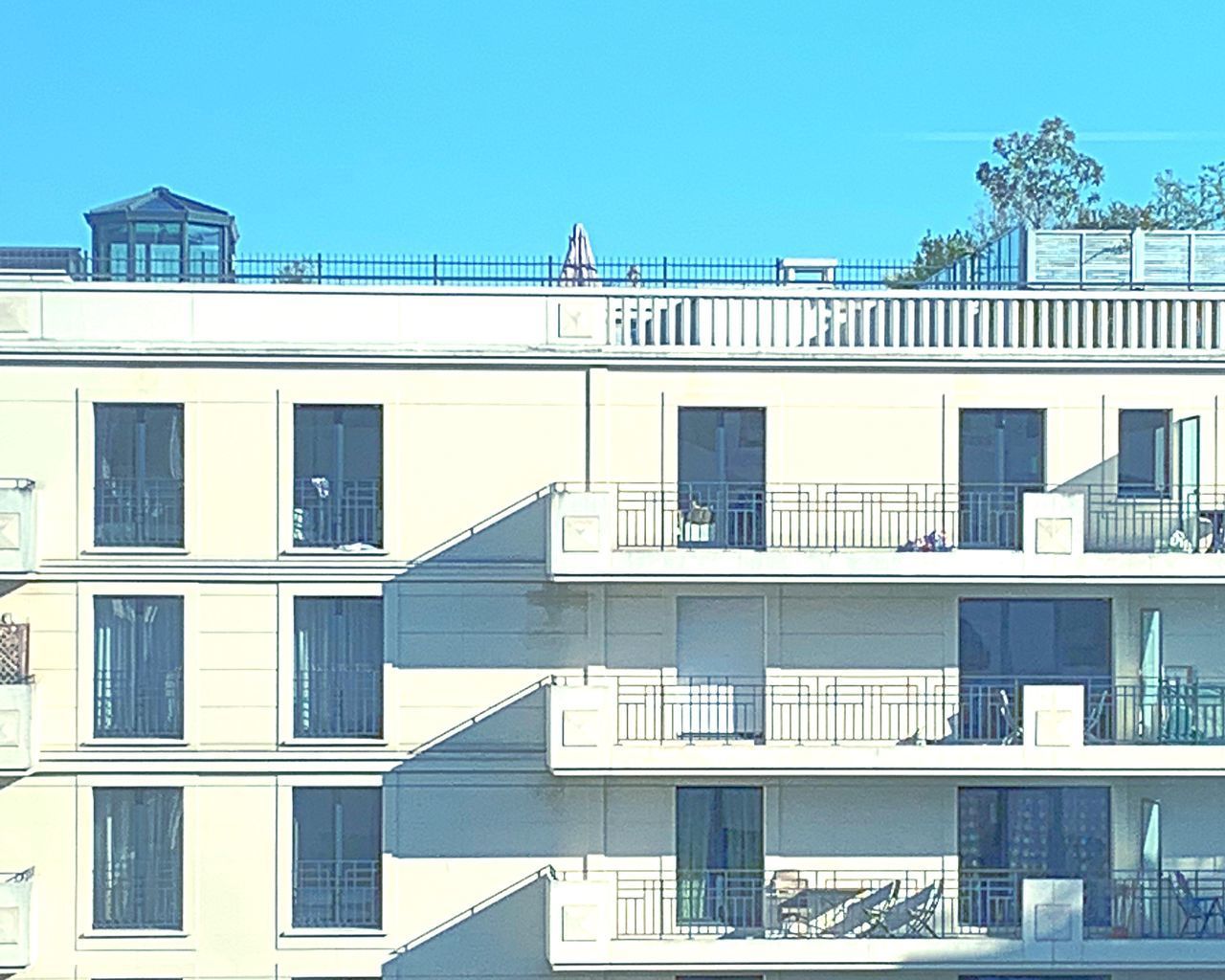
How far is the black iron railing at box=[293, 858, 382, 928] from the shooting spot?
99.5 ft

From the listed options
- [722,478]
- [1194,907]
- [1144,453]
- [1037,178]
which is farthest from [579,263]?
[1037,178]

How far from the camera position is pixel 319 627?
1202 inches

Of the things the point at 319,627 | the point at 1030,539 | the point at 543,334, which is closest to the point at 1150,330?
the point at 1030,539

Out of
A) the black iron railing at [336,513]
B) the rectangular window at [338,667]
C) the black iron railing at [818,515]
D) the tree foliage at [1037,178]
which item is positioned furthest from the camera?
the tree foliage at [1037,178]

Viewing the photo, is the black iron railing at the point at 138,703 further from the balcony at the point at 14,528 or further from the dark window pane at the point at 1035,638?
the dark window pane at the point at 1035,638

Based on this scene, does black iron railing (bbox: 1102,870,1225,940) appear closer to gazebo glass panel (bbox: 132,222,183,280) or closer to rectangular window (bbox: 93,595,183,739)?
rectangular window (bbox: 93,595,183,739)

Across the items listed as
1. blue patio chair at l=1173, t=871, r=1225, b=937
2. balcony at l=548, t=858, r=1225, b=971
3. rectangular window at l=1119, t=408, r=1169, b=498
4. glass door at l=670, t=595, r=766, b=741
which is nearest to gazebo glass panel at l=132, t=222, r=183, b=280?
glass door at l=670, t=595, r=766, b=741

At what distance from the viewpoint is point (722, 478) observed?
30875 millimetres

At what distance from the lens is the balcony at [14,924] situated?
29250mm

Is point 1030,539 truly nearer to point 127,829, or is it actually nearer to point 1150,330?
point 1150,330

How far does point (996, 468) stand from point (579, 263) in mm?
7632

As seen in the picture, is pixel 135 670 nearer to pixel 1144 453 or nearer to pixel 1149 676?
pixel 1149 676

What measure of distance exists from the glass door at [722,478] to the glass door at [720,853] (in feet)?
12.0

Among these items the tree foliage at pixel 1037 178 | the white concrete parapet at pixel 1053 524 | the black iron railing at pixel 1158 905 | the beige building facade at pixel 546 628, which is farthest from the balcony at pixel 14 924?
the tree foliage at pixel 1037 178
